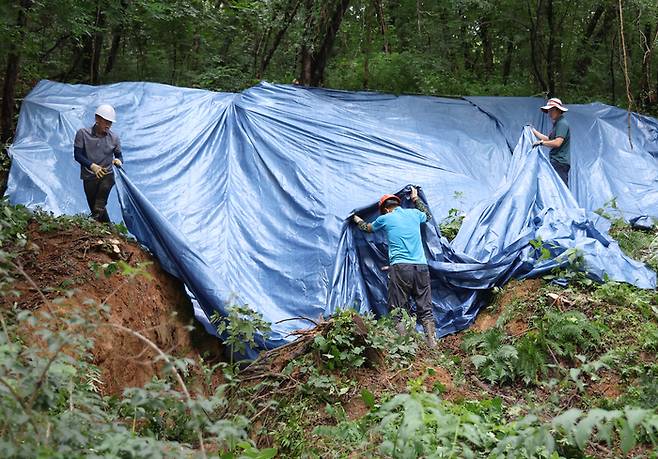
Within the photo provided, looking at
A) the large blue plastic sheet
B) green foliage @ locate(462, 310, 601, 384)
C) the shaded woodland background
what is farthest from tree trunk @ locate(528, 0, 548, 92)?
green foliage @ locate(462, 310, 601, 384)

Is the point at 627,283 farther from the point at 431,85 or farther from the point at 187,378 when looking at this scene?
the point at 431,85

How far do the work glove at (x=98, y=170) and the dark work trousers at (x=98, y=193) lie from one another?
0.09m

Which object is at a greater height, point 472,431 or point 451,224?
point 472,431

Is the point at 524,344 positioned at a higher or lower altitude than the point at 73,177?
lower

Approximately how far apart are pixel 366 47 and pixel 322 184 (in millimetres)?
3105

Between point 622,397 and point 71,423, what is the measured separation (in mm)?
3465

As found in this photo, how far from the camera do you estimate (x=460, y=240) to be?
21.4ft

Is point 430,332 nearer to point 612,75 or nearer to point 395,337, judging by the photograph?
point 395,337

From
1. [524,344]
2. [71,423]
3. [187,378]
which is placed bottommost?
[187,378]

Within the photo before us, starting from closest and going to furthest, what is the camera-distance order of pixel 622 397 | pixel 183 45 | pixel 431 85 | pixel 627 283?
pixel 622 397, pixel 627 283, pixel 431 85, pixel 183 45

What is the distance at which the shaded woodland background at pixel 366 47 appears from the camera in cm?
943

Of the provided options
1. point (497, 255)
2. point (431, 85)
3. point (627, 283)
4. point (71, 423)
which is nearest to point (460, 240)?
point (497, 255)

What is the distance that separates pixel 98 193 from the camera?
6.09 m

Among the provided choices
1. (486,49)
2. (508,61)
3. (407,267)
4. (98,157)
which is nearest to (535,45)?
(508,61)
